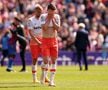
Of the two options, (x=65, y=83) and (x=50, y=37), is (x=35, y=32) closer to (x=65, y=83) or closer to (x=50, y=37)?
(x=50, y=37)

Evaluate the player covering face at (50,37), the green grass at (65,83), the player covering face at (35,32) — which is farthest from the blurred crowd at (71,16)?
the player covering face at (50,37)

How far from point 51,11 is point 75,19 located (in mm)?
25048

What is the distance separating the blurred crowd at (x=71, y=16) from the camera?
4812cm

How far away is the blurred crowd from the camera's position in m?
48.1

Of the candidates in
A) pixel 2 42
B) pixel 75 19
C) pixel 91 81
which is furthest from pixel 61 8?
pixel 91 81

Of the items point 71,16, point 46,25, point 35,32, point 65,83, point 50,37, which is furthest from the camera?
point 71,16

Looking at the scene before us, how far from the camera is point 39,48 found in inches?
1043

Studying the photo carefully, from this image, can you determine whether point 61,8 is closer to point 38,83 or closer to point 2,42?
point 2,42

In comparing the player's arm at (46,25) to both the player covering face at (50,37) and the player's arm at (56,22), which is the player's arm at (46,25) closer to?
the player covering face at (50,37)

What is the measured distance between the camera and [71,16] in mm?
50344

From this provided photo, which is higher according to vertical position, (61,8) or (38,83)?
(61,8)

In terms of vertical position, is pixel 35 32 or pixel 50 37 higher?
pixel 35 32

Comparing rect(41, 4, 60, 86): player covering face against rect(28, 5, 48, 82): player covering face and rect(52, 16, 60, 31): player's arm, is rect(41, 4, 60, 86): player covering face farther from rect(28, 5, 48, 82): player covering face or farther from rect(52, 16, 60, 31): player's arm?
rect(28, 5, 48, 82): player covering face

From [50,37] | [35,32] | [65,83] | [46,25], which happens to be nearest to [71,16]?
[35,32]
